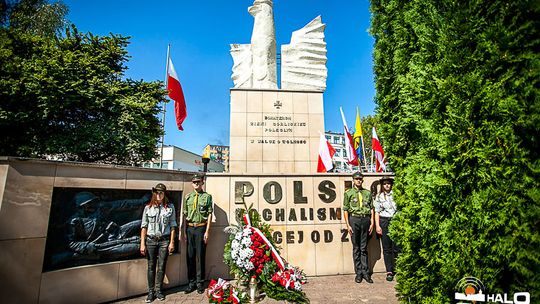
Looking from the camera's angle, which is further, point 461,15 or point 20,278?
point 20,278

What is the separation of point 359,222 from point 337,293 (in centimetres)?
147

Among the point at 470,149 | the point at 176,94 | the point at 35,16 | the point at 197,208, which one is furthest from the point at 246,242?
the point at 35,16

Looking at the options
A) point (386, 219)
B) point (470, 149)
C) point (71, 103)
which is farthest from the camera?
point (71, 103)

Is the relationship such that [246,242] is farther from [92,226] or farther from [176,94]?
[176,94]

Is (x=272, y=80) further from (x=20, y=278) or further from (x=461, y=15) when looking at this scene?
(x=20, y=278)

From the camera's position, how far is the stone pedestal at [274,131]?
359 inches

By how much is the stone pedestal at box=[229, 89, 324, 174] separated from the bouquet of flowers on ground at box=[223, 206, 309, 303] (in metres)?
5.93

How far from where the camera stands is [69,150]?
11.6 metres

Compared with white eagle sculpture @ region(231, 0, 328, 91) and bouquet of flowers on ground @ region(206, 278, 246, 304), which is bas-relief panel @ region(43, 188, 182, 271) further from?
white eagle sculpture @ region(231, 0, 328, 91)

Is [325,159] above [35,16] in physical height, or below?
below

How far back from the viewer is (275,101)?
31.8 feet

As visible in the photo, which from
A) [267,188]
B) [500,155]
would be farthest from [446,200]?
[267,188]

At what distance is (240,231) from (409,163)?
7.07 ft

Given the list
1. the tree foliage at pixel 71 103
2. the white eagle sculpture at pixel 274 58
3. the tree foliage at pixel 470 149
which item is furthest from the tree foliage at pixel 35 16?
the tree foliage at pixel 470 149
